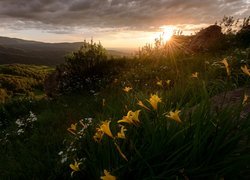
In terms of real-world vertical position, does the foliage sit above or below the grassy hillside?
above

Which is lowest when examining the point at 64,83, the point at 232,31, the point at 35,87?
the point at 35,87

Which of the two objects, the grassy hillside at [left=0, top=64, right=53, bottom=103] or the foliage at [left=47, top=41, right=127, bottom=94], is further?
the grassy hillside at [left=0, top=64, right=53, bottom=103]

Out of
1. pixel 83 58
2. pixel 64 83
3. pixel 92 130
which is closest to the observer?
pixel 92 130

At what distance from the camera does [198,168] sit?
8.32 feet

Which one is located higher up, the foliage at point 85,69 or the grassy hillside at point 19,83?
the foliage at point 85,69

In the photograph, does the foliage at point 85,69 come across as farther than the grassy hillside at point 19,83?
No

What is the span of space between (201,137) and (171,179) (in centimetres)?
50

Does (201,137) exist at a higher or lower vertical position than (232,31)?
lower

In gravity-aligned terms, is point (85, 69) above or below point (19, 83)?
above

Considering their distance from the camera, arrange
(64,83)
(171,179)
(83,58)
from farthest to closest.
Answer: (83,58)
(64,83)
(171,179)

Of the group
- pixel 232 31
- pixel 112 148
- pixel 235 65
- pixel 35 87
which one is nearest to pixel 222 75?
pixel 235 65

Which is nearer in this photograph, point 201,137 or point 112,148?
point 201,137

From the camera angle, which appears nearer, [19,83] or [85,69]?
[85,69]

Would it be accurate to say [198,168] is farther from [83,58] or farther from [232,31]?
[232,31]
